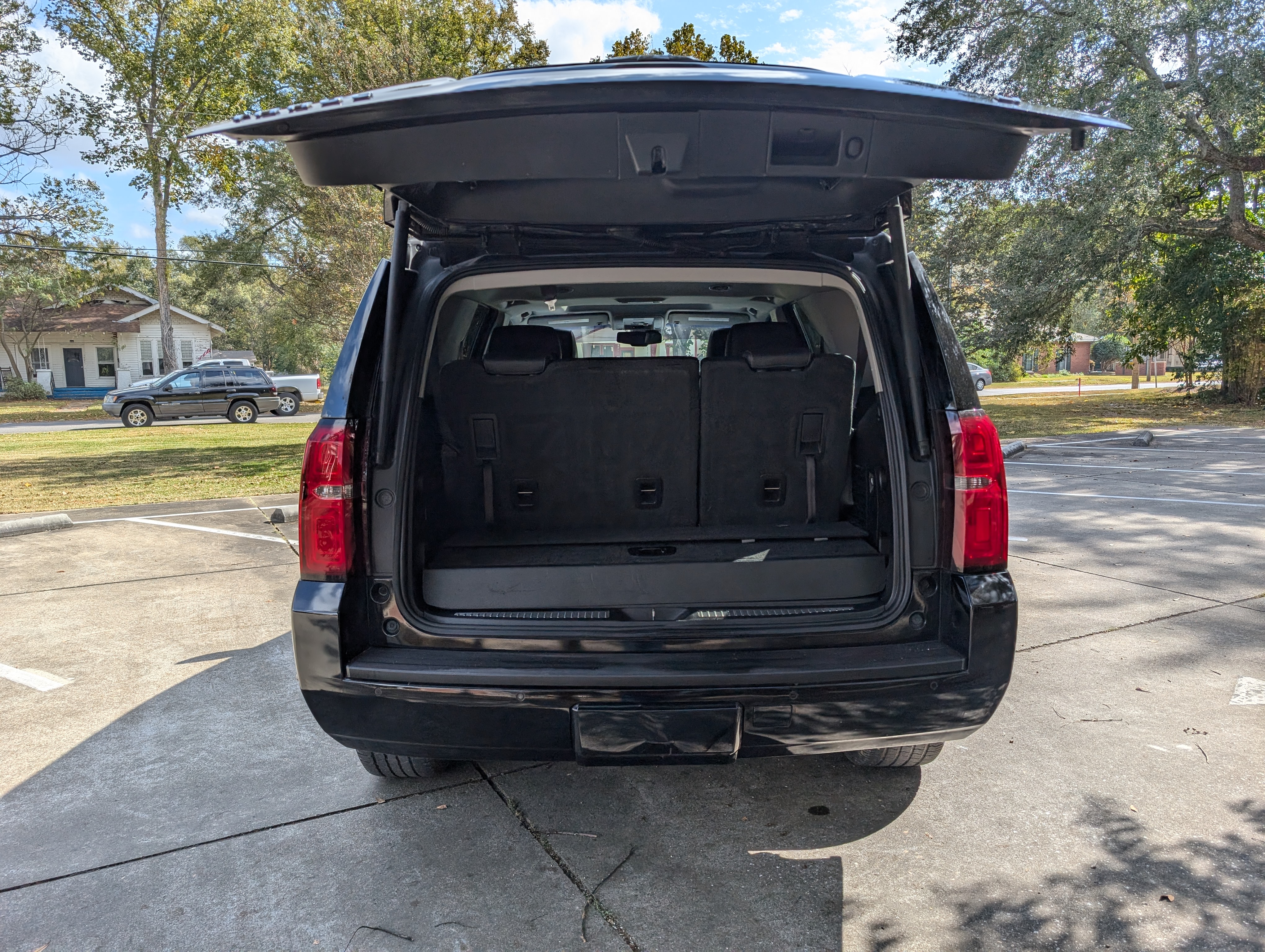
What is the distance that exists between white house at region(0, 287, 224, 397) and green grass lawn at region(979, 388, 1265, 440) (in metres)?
34.0

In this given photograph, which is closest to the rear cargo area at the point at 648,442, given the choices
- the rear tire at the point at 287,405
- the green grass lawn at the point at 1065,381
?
the rear tire at the point at 287,405

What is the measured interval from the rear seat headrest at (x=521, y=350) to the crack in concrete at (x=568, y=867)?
1.45 m

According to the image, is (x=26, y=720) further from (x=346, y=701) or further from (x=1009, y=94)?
(x=1009, y=94)

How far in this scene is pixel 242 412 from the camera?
21.9m

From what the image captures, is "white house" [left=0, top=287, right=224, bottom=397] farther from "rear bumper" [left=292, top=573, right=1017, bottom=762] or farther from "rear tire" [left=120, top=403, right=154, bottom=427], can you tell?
"rear bumper" [left=292, top=573, right=1017, bottom=762]

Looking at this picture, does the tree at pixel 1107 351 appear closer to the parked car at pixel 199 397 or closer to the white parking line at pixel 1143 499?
the parked car at pixel 199 397

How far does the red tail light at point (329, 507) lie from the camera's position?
2.24 m

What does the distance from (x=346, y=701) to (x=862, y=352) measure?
7.18ft

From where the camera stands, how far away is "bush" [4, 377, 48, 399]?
3294 centimetres

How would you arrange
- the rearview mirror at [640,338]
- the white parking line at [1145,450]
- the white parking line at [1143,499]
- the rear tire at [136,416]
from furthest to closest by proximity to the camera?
the rear tire at [136,416] → the white parking line at [1145,450] → the white parking line at [1143,499] → the rearview mirror at [640,338]

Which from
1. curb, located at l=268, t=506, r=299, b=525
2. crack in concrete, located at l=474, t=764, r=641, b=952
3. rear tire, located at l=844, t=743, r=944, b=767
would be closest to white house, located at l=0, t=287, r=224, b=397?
curb, located at l=268, t=506, r=299, b=525

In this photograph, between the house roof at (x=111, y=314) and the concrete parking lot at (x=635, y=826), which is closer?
the concrete parking lot at (x=635, y=826)

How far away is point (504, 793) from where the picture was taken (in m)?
2.78

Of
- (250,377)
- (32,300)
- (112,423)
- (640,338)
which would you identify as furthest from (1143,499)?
(32,300)
